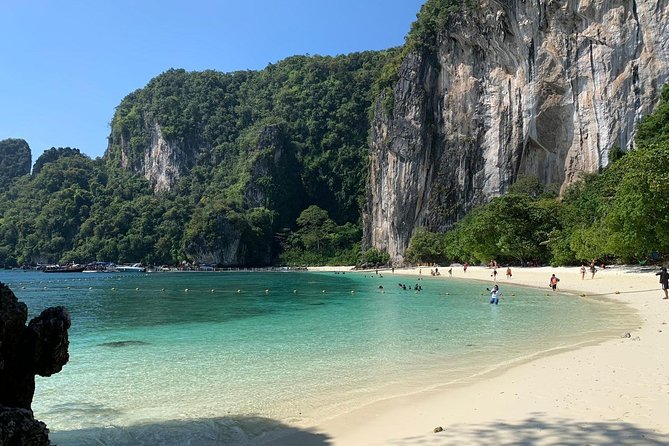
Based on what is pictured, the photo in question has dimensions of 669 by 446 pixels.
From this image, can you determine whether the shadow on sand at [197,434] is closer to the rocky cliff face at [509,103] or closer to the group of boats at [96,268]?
the rocky cliff face at [509,103]

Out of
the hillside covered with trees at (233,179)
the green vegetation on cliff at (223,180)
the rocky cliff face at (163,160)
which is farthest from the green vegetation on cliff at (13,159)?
the rocky cliff face at (163,160)

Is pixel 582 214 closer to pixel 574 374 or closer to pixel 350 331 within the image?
pixel 350 331

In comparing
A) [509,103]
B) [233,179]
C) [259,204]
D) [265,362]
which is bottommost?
[265,362]

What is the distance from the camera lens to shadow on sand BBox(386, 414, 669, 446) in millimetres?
5084

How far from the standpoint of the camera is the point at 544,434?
5.42 m

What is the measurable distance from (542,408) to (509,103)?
60627mm

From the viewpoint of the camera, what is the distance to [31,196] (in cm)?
13100

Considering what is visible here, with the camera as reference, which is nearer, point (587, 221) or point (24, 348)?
point (24, 348)

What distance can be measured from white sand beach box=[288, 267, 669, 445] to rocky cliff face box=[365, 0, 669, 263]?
47761 millimetres

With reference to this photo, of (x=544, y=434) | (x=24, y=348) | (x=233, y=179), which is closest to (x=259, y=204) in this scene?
(x=233, y=179)

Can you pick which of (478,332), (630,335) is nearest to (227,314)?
(478,332)

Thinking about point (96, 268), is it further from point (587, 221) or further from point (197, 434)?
point (197, 434)

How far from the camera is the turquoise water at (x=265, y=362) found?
7.29m

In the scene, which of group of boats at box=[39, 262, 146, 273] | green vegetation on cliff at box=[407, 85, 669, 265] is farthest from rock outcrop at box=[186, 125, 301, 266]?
green vegetation on cliff at box=[407, 85, 669, 265]
